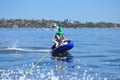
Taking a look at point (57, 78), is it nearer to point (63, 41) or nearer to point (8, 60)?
point (8, 60)

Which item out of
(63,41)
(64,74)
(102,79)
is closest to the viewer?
(102,79)

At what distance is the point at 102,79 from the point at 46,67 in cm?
514

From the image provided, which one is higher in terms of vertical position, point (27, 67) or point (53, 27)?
point (53, 27)

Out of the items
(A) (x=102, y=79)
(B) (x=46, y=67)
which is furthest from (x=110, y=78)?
(B) (x=46, y=67)

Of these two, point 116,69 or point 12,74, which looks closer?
point 12,74

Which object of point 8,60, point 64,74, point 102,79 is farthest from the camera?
point 8,60

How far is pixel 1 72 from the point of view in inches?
811

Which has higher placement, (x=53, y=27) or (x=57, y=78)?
(x=53, y=27)

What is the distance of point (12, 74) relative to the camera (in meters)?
20.0

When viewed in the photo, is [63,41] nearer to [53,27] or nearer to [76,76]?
[53,27]

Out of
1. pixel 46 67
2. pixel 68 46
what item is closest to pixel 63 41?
pixel 68 46

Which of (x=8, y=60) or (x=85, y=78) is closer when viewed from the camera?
(x=85, y=78)

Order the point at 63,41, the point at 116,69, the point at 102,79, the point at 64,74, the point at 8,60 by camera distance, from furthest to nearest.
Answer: the point at 63,41
the point at 8,60
the point at 116,69
the point at 64,74
the point at 102,79

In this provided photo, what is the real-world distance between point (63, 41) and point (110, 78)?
11.7 meters
